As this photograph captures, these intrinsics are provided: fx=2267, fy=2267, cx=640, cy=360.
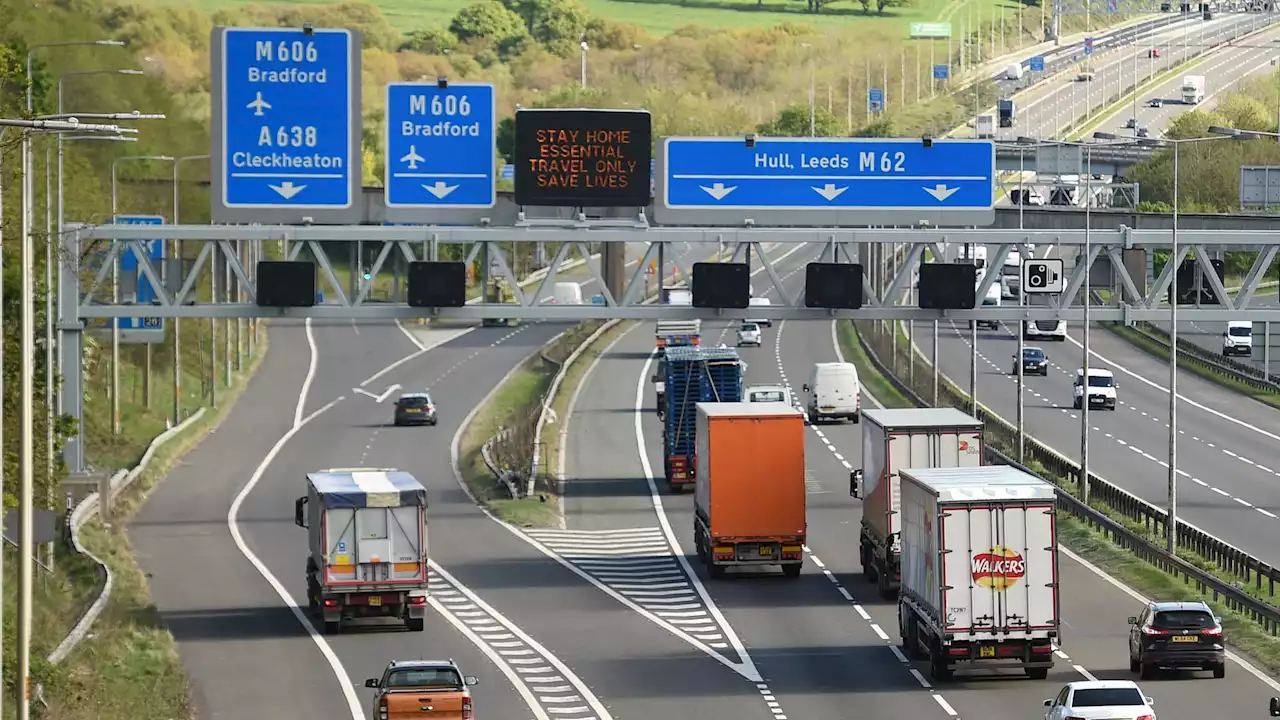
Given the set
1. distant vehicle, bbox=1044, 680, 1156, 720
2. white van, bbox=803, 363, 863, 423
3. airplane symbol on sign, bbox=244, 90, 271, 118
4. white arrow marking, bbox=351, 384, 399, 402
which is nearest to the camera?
distant vehicle, bbox=1044, 680, 1156, 720

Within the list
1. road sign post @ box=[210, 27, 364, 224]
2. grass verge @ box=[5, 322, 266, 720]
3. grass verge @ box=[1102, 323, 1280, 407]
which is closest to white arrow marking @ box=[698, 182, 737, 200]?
road sign post @ box=[210, 27, 364, 224]

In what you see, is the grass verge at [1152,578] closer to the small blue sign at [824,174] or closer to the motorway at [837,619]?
the motorway at [837,619]

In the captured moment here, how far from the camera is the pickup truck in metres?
31.5

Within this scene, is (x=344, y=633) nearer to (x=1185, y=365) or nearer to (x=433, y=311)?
(x=433, y=311)

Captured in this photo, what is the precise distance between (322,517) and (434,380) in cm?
6777

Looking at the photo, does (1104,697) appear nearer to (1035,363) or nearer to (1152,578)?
(1152,578)

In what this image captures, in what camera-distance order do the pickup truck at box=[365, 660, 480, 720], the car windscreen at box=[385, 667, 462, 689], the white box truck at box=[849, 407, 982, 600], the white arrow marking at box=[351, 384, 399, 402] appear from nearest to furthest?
the pickup truck at box=[365, 660, 480, 720] < the car windscreen at box=[385, 667, 462, 689] < the white box truck at box=[849, 407, 982, 600] < the white arrow marking at box=[351, 384, 399, 402]

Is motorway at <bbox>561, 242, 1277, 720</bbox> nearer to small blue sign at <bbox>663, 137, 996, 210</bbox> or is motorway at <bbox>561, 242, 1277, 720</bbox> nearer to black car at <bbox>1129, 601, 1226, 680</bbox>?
black car at <bbox>1129, 601, 1226, 680</bbox>

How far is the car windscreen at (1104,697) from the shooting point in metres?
30.2

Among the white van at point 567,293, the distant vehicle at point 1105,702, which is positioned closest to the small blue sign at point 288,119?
the distant vehicle at point 1105,702

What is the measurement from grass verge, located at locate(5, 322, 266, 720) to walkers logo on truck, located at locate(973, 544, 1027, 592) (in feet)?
42.3

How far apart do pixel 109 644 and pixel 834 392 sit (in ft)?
169

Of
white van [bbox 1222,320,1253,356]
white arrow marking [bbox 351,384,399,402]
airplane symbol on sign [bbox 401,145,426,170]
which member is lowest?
white arrow marking [bbox 351,384,399,402]

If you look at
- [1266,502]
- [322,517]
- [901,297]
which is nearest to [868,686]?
[322,517]
